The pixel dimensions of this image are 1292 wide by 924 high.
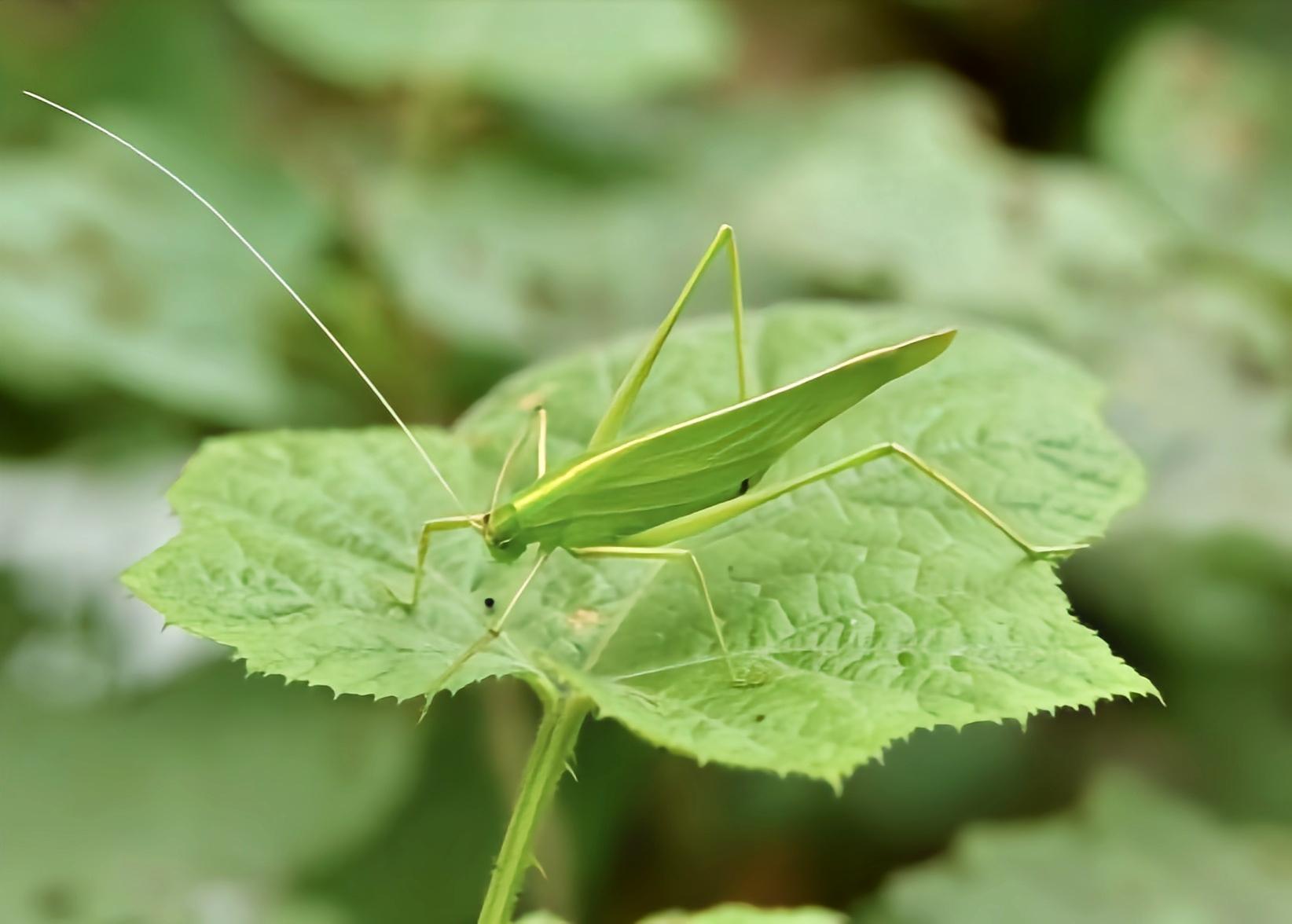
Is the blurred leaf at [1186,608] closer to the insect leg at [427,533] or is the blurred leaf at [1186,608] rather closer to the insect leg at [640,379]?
the insect leg at [640,379]

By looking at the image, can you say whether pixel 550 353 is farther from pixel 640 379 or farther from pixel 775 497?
pixel 775 497

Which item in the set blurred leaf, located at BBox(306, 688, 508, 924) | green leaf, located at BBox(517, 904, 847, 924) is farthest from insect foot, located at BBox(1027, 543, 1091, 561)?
blurred leaf, located at BBox(306, 688, 508, 924)

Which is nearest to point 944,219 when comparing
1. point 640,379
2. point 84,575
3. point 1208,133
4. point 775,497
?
point 1208,133

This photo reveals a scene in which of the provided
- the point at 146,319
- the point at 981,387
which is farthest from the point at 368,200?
the point at 981,387

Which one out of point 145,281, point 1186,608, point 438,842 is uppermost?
point 145,281

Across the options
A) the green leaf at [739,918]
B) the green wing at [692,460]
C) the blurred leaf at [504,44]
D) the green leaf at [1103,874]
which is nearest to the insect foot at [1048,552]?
the green wing at [692,460]
